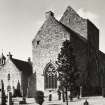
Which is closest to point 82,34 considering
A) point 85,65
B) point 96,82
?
point 85,65

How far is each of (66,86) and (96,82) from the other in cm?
1813

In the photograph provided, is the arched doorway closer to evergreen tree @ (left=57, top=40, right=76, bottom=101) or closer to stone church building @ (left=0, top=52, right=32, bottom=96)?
stone church building @ (left=0, top=52, right=32, bottom=96)

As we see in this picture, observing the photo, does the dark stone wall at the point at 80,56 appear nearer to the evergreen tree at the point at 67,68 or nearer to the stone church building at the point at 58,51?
the stone church building at the point at 58,51

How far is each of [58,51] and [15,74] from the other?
13370mm

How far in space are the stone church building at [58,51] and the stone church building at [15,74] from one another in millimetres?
6362

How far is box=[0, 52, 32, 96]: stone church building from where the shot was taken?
47.4 meters

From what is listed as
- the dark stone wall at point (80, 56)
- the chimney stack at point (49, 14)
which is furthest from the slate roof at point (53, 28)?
the dark stone wall at point (80, 56)

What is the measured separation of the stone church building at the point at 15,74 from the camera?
4741 centimetres

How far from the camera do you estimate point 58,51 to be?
39750 millimetres

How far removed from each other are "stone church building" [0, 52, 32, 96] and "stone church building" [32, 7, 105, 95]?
636cm

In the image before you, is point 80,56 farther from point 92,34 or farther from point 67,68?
point 67,68

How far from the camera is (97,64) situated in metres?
46.7

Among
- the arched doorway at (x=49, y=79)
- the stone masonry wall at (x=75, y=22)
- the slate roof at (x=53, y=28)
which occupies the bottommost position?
the arched doorway at (x=49, y=79)

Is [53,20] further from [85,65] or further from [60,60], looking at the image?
[60,60]
